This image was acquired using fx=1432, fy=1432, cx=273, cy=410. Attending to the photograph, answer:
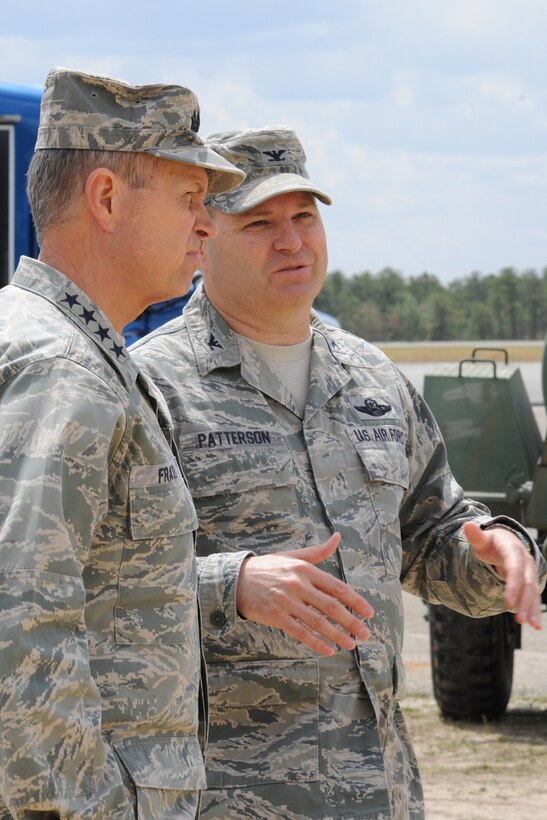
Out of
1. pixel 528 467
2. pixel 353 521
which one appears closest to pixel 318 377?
pixel 353 521

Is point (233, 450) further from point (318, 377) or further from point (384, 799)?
point (384, 799)

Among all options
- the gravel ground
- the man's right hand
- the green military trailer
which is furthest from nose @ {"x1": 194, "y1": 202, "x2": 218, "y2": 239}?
the green military trailer

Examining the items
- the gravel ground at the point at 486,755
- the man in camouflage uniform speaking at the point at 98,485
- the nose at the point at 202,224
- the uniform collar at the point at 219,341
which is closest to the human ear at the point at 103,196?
the man in camouflage uniform speaking at the point at 98,485

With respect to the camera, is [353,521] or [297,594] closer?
[297,594]

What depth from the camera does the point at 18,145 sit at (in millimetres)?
7988

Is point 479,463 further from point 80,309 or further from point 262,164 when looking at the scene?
point 80,309

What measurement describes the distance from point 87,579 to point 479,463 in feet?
14.7

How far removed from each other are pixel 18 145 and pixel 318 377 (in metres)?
5.44

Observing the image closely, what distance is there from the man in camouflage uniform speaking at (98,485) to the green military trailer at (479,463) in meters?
4.11

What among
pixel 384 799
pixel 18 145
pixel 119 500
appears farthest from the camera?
pixel 18 145

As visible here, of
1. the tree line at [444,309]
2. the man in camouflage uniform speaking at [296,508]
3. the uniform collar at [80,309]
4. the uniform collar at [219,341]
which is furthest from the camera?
the tree line at [444,309]

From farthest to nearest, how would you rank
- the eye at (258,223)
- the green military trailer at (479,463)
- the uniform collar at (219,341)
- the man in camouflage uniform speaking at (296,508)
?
1. the green military trailer at (479,463)
2. the eye at (258,223)
3. the uniform collar at (219,341)
4. the man in camouflage uniform speaking at (296,508)

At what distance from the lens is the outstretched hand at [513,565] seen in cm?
254

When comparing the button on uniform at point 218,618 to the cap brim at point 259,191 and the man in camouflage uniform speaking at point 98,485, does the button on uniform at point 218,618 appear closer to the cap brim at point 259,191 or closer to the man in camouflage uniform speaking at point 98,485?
the man in camouflage uniform speaking at point 98,485
